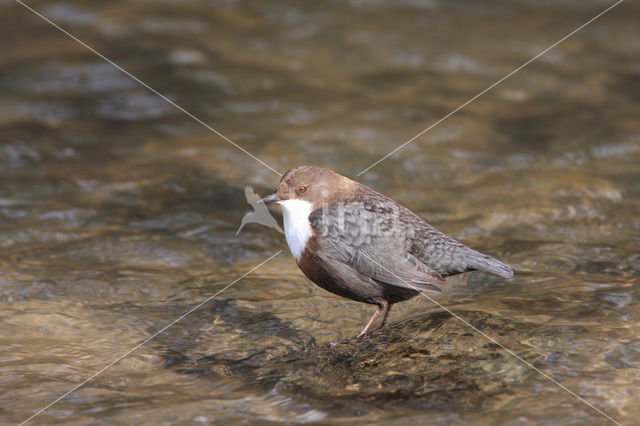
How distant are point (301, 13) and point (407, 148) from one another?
3.88 metres

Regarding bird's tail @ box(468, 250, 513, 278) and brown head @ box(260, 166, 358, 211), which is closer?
bird's tail @ box(468, 250, 513, 278)

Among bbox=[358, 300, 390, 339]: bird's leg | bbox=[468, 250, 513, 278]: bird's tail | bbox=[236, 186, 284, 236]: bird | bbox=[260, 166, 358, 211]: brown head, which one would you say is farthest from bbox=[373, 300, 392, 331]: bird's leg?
bbox=[236, 186, 284, 236]: bird

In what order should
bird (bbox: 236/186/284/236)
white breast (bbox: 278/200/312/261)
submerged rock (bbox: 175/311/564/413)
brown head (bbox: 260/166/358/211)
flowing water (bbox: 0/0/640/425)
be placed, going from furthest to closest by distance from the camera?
bird (bbox: 236/186/284/236) < brown head (bbox: 260/166/358/211) < white breast (bbox: 278/200/312/261) < flowing water (bbox: 0/0/640/425) < submerged rock (bbox: 175/311/564/413)

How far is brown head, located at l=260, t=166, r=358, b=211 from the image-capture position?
4.39 m

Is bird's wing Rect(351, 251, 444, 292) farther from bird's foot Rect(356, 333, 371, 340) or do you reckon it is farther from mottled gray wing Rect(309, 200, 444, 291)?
bird's foot Rect(356, 333, 371, 340)

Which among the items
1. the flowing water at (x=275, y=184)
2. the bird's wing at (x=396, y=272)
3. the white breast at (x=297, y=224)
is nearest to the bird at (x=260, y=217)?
the flowing water at (x=275, y=184)

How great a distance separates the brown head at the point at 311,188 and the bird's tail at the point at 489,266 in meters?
0.77

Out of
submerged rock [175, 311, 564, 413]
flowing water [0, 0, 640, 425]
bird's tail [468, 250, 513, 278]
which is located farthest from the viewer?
bird's tail [468, 250, 513, 278]

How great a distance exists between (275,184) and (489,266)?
296cm

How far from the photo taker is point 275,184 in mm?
6816

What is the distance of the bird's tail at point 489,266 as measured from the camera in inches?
164

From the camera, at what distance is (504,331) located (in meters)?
4.10

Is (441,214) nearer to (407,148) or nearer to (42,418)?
(407,148)

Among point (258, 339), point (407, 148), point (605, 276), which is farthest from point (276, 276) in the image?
point (407, 148)
